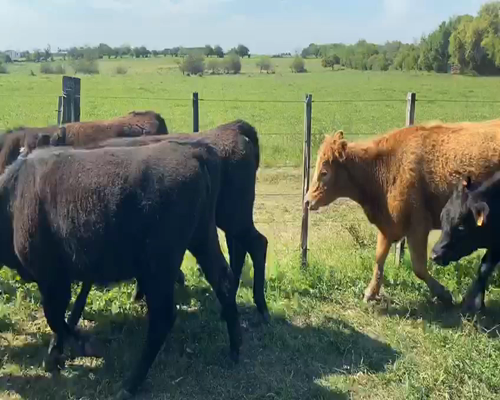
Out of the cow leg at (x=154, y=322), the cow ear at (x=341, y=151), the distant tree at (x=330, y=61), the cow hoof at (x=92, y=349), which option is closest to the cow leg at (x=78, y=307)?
the cow hoof at (x=92, y=349)

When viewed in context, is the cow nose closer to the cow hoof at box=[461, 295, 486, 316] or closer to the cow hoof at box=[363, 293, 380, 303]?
the cow hoof at box=[461, 295, 486, 316]

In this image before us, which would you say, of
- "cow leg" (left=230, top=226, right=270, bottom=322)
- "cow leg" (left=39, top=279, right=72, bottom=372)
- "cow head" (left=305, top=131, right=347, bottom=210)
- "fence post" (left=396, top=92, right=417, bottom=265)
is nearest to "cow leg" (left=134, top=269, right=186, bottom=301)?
"cow leg" (left=230, top=226, right=270, bottom=322)

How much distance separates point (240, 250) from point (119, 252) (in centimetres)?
174

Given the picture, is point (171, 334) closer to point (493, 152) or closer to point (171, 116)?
point (493, 152)

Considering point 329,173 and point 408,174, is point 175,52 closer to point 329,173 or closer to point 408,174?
point 329,173

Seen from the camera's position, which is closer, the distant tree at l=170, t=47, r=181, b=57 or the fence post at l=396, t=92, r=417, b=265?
the fence post at l=396, t=92, r=417, b=265

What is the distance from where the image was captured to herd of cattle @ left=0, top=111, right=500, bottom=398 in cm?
457

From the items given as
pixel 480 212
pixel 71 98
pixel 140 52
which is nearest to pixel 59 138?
pixel 71 98

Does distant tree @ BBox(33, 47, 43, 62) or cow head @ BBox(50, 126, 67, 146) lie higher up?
distant tree @ BBox(33, 47, 43, 62)

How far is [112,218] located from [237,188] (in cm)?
146

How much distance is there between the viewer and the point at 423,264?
612cm

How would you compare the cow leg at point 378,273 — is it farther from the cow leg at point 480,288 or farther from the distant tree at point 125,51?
the distant tree at point 125,51

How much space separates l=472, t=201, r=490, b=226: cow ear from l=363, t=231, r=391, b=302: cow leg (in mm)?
1143

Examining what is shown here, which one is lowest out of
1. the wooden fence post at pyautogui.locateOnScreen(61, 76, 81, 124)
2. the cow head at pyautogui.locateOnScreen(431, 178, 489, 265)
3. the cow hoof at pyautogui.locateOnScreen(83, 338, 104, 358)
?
the cow hoof at pyautogui.locateOnScreen(83, 338, 104, 358)
